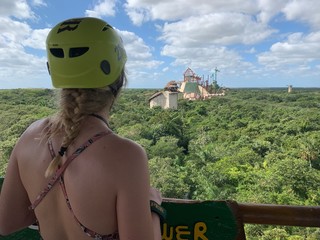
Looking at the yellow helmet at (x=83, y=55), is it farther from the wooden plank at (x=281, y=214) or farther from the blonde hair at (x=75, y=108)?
the wooden plank at (x=281, y=214)

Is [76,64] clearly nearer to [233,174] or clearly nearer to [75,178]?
[75,178]

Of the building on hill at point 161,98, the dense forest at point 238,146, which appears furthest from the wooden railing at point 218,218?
the building on hill at point 161,98

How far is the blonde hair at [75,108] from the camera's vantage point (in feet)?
1.95

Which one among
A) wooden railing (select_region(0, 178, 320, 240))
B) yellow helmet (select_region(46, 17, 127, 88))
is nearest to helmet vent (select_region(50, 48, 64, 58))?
yellow helmet (select_region(46, 17, 127, 88))

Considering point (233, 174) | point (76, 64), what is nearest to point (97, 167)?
point (76, 64)

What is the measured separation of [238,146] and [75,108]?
22.6 meters

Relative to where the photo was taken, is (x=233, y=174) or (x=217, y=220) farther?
(x=233, y=174)

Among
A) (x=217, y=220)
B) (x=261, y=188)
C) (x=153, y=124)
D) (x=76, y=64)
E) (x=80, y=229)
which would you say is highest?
(x=76, y=64)

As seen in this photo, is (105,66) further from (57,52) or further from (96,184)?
(96,184)

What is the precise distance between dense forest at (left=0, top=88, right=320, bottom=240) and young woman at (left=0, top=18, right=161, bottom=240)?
396 cm

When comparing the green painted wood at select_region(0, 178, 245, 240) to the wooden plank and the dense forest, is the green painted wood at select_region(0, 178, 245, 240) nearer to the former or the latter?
the wooden plank

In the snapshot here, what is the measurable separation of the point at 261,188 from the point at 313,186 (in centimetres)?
233

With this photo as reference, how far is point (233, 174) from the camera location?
18188mm

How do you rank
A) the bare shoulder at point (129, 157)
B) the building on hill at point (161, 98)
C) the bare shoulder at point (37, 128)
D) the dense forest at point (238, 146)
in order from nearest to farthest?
the bare shoulder at point (129, 157)
the bare shoulder at point (37, 128)
the building on hill at point (161, 98)
the dense forest at point (238, 146)
